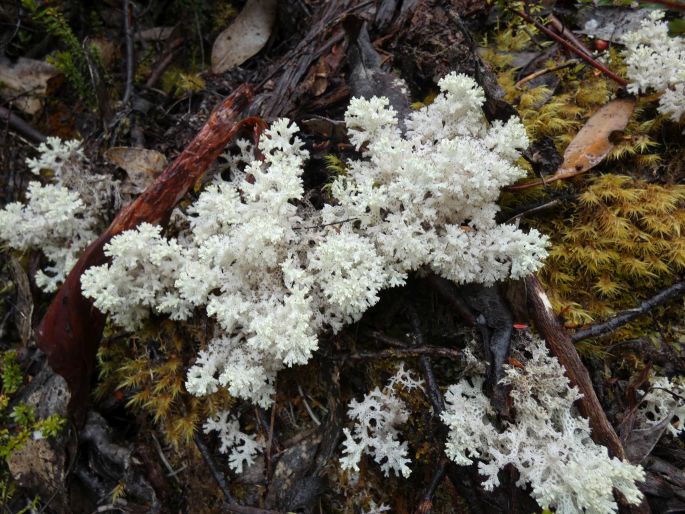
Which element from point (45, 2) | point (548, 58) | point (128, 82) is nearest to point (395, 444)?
point (548, 58)

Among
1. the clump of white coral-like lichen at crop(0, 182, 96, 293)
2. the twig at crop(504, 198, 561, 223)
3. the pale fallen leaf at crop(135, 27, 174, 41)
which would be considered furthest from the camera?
the pale fallen leaf at crop(135, 27, 174, 41)

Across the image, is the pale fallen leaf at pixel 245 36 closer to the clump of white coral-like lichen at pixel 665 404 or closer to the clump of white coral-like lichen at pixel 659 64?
the clump of white coral-like lichen at pixel 659 64

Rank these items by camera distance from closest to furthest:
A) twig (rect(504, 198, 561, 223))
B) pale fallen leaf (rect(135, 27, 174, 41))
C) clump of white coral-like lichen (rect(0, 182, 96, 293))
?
twig (rect(504, 198, 561, 223)) → clump of white coral-like lichen (rect(0, 182, 96, 293)) → pale fallen leaf (rect(135, 27, 174, 41))

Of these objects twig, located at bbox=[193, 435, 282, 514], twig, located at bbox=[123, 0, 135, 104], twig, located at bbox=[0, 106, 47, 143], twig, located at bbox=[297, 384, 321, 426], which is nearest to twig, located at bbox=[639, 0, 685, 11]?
twig, located at bbox=[297, 384, 321, 426]

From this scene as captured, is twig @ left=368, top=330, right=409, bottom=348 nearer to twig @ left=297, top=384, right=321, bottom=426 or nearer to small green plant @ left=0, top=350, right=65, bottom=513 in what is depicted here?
twig @ left=297, top=384, right=321, bottom=426

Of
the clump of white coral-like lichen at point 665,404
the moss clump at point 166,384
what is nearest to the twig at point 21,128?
the moss clump at point 166,384

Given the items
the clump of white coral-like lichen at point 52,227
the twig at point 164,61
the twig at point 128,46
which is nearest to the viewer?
the clump of white coral-like lichen at point 52,227
